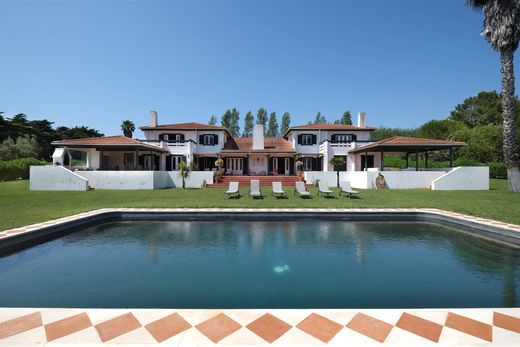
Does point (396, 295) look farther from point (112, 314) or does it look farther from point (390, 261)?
point (112, 314)

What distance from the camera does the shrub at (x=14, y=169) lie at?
32.4 meters

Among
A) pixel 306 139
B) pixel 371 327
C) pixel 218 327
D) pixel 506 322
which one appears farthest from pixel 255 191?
pixel 306 139

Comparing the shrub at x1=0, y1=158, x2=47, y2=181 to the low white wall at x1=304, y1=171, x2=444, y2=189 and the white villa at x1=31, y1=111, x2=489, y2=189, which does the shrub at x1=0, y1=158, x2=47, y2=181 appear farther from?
the low white wall at x1=304, y1=171, x2=444, y2=189

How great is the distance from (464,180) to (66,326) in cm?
2906

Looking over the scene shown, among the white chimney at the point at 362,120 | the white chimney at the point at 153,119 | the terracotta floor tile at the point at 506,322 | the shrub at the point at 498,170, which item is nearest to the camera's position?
the terracotta floor tile at the point at 506,322

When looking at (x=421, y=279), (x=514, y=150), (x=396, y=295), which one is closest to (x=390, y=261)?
(x=421, y=279)

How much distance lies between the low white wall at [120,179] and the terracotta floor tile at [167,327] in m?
22.5

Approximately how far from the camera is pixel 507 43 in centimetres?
2052

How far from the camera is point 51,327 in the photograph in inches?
141

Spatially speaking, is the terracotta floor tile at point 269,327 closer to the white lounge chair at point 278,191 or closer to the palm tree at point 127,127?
the white lounge chair at point 278,191

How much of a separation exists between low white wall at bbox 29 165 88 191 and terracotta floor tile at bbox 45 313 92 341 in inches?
906

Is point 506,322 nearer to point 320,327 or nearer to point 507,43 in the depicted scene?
point 320,327

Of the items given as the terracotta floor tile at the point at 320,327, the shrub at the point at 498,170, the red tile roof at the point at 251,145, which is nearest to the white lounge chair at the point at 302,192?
the terracotta floor tile at the point at 320,327

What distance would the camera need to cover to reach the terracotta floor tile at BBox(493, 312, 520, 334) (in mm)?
3571
